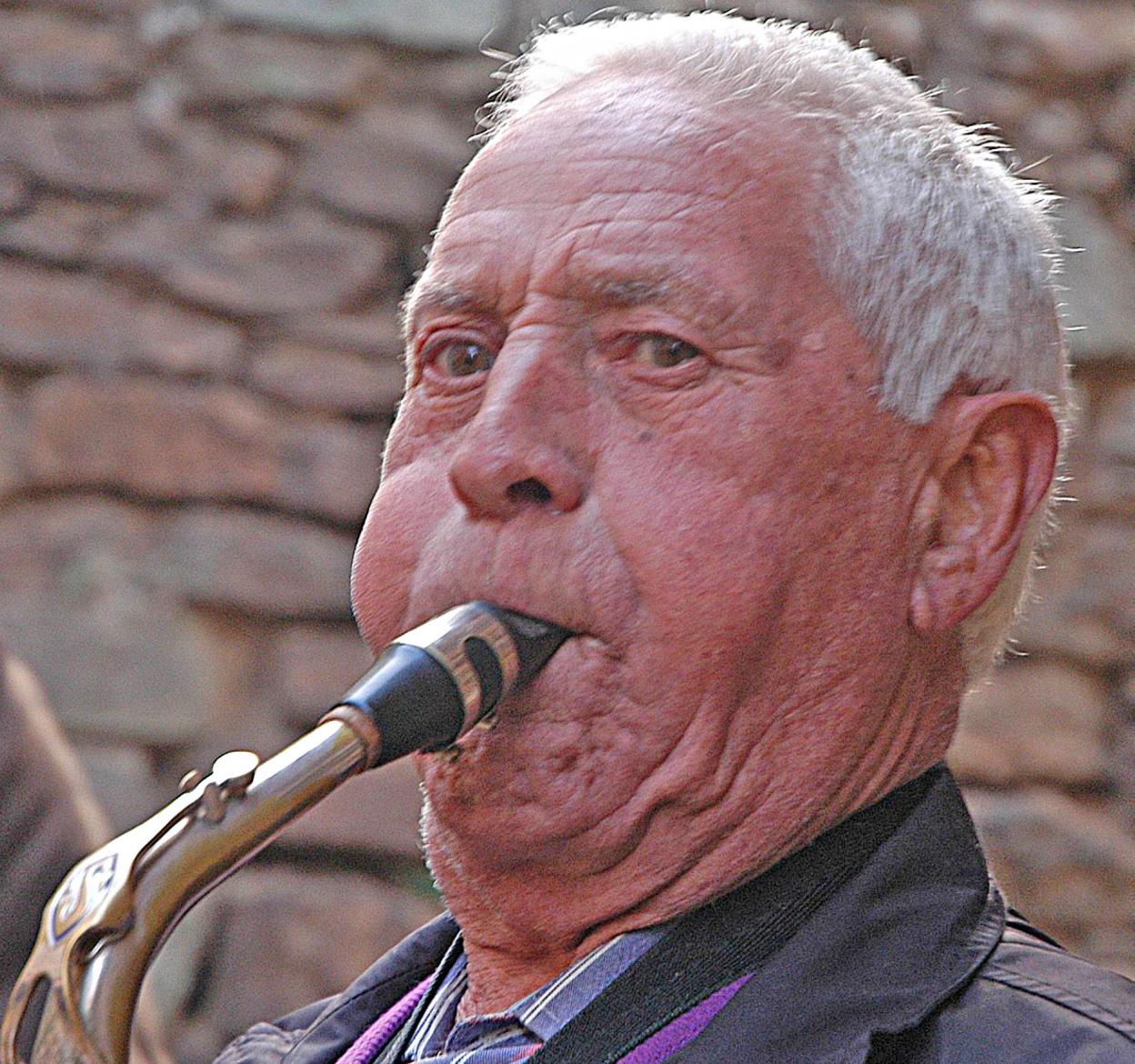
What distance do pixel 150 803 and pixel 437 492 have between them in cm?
171

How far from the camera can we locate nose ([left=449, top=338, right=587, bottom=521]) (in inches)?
52.2

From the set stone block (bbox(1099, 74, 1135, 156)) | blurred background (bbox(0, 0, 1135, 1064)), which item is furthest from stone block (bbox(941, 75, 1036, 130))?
stone block (bbox(1099, 74, 1135, 156))

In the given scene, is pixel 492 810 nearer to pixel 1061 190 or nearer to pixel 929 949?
Answer: pixel 929 949

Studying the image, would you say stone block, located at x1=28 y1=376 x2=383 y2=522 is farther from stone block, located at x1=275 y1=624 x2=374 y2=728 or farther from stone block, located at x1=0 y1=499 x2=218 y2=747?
stone block, located at x1=275 y1=624 x2=374 y2=728

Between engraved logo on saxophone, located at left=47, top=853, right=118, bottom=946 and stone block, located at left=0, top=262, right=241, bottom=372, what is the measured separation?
2.07 metres

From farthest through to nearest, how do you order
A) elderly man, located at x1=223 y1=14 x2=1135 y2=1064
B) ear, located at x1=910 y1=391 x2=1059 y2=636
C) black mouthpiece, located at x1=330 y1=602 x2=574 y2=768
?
ear, located at x1=910 y1=391 x2=1059 y2=636 < elderly man, located at x1=223 y1=14 x2=1135 y2=1064 < black mouthpiece, located at x1=330 y1=602 x2=574 y2=768

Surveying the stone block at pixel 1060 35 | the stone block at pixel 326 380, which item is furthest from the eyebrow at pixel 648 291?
the stone block at pixel 1060 35

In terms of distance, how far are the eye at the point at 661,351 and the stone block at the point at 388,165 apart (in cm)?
177

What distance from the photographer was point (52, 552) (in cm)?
298

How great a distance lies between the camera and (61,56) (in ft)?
9.94

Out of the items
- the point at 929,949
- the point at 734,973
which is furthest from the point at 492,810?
the point at 929,949

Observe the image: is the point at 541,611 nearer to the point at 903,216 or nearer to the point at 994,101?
the point at 903,216

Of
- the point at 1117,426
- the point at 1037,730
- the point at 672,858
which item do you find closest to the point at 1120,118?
the point at 1117,426

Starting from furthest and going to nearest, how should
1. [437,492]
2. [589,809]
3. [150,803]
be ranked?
1. [150,803]
2. [437,492]
3. [589,809]
